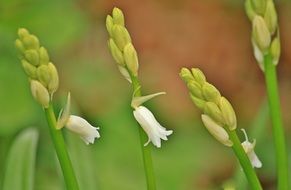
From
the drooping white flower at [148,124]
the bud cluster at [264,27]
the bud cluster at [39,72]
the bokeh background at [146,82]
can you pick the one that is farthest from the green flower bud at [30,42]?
the bokeh background at [146,82]

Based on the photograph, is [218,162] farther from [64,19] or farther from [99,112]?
[64,19]

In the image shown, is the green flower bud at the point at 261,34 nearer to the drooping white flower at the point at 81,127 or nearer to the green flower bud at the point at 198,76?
the green flower bud at the point at 198,76

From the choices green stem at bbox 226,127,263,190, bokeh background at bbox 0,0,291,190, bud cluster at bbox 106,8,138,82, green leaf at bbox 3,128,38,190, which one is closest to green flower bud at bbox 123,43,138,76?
bud cluster at bbox 106,8,138,82

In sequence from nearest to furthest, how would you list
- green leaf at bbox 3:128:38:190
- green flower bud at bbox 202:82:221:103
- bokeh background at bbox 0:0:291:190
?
green flower bud at bbox 202:82:221:103 → green leaf at bbox 3:128:38:190 → bokeh background at bbox 0:0:291:190

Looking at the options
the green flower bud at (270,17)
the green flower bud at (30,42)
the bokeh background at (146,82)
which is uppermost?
the green flower bud at (30,42)

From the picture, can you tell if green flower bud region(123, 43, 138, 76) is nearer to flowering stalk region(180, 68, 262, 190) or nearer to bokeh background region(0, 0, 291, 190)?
flowering stalk region(180, 68, 262, 190)

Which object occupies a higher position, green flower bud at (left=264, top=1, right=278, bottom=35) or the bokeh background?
green flower bud at (left=264, top=1, right=278, bottom=35)

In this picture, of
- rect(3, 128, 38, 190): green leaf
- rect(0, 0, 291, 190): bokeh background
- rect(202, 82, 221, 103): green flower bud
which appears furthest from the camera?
rect(0, 0, 291, 190): bokeh background
